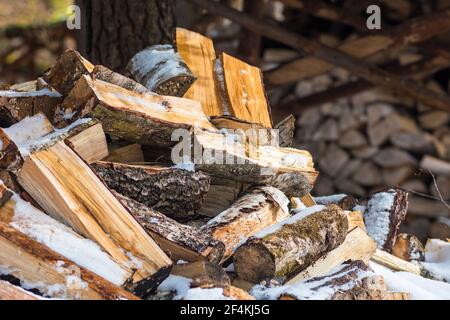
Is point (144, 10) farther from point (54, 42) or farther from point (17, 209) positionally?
point (54, 42)

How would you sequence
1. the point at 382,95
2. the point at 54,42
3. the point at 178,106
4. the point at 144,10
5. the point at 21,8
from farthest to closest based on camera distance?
the point at 21,8 → the point at 54,42 → the point at 382,95 → the point at 144,10 → the point at 178,106

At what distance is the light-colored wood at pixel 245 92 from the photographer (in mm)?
3600

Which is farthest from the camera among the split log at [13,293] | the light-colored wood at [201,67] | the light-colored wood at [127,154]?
the light-colored wood at [201,67]

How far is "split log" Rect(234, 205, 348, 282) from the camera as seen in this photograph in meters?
2.58

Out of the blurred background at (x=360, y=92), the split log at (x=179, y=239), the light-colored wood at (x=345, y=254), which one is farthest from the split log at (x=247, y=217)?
the blurred background at (x=360, y=92)

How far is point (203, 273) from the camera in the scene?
2.40 metres

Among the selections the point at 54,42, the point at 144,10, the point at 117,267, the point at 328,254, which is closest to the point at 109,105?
the point at 117,267

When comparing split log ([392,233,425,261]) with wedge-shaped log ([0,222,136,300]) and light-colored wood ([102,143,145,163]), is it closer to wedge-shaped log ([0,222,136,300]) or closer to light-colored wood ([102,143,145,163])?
light-colored wood ([102,143,145,163])

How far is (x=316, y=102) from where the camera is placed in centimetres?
711

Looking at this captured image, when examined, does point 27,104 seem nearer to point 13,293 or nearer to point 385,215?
point 13,293

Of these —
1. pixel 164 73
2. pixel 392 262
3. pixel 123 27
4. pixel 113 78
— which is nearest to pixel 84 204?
pixel 113 78

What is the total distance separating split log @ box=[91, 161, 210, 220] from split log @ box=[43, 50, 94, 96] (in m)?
0.50

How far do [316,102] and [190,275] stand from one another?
16.0ft

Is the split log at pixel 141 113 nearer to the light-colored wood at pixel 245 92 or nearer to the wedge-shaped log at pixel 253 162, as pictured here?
the wedge-shaped log at pixel 253 162
